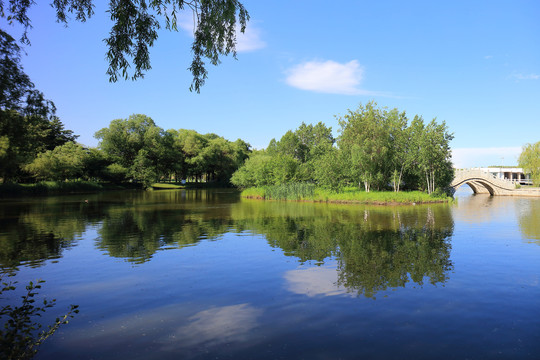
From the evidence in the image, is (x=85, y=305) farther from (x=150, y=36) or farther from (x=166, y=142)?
(x=166, y=142)

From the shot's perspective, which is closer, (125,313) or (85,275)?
(125,313)

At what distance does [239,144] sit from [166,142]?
120 feet

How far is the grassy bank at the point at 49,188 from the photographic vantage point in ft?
197

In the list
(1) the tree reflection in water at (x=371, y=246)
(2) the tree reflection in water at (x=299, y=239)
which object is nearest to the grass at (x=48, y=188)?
(2) the tree reflection in water at (x=299, y=239)

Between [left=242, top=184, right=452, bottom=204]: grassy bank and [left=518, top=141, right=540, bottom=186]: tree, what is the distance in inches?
1504

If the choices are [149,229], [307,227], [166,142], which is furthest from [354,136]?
[166,142]

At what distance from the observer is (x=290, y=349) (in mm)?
7336

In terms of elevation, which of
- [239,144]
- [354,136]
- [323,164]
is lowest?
[323,164]

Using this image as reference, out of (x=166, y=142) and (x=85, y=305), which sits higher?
(x=166, y=142)

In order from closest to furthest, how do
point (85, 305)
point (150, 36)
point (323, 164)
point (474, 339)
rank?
point (474, 339)
point (150, 36)
point (85, 305)
point (323, 164)

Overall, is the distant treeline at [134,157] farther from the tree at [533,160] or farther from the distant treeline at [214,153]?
the tree at [533,160]

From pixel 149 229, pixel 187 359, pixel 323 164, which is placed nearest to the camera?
pixel 187 359

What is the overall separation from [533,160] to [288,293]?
85.4m

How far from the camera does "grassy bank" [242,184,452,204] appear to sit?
1874 inches
